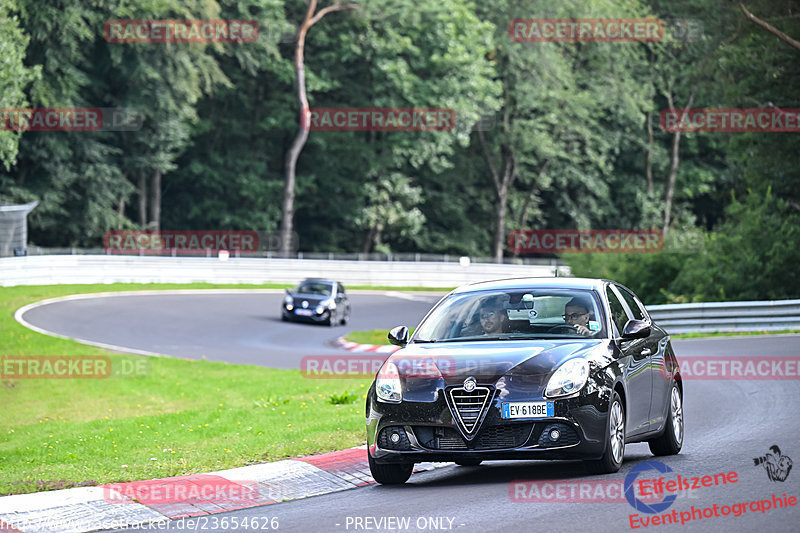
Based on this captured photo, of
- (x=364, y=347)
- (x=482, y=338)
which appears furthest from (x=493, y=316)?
(x=364, y=347)

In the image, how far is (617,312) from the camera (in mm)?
10523

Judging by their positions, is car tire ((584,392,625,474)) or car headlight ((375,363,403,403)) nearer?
car tire ((584,392,625,474))

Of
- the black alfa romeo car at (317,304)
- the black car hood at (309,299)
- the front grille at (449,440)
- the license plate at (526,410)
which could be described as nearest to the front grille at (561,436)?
the license plate at (526,410)

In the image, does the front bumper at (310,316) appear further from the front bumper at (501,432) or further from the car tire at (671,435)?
the front bumper at (501,432)

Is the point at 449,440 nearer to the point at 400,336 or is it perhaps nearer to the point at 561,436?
the point at 561,436

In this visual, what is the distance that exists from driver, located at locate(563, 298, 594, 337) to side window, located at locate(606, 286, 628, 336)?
267 millimetres

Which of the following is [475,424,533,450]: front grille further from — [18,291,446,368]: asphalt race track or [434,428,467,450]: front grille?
[18,291,446,368]: asphalt race track

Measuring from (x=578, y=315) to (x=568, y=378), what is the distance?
3.80ft

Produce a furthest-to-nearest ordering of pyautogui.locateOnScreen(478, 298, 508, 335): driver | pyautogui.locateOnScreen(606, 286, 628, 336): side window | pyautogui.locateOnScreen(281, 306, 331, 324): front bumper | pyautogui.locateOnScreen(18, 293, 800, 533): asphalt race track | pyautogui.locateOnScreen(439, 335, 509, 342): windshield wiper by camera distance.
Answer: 1. pyautogui.locateOnScreen(281, 306, 331, 324): front bumper
2. pyautogui.locateOnScreen(606, 286, 628, 336): side window
3. pyautogui.locateOnScreen(478, 298, 508, 335): driver
4. pyautogui.locateOnScreen(439, 335, 509, 342): windshield wiper
5. pyautogui.locateOnScreen(18, 293, 800, 533): asphalt race track

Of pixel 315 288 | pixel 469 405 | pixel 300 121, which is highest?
pixel 300 121

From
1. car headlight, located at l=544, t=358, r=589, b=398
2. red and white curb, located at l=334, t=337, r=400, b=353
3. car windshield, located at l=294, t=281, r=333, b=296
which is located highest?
car headlight, located at l=544, t=358, r=589, b=398

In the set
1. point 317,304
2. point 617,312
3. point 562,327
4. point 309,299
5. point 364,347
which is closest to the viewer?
point 562,327

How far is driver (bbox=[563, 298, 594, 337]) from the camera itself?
9.91 m

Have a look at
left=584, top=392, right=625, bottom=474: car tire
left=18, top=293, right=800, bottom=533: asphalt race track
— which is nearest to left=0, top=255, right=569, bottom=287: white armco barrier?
left=18, top=293, right=800, bottom=533: asphalt race track
